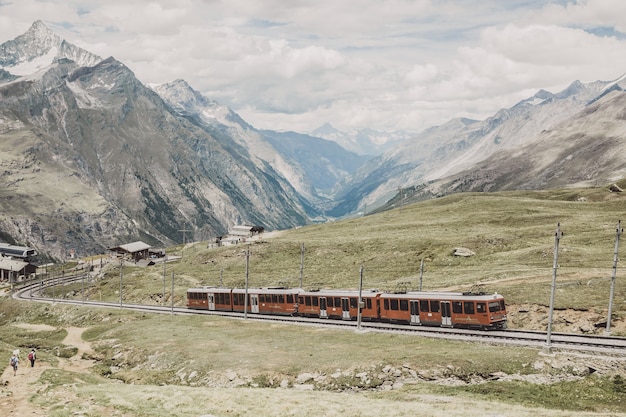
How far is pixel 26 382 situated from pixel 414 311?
4478 centimetres

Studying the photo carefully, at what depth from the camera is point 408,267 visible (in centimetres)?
12131

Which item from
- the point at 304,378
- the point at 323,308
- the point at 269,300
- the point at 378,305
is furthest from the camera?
the point at 269,300

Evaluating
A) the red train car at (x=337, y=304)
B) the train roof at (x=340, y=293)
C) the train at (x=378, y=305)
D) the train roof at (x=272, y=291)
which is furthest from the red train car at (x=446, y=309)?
the train roof at (x=272, y=291)

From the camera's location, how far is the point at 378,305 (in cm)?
7556

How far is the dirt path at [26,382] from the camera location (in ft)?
122

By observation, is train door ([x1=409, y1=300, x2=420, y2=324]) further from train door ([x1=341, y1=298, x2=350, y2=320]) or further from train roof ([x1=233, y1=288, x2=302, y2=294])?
train roof ([x1=233, y1=288, x2=302, y2=294])

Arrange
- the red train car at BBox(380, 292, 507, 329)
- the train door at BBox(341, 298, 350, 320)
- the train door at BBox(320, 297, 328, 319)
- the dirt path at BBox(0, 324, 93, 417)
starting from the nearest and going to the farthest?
the dirt path at BBox(0, 324, 93, 417) → the red train car at BBox(380, 292, 507, 329) → the train door at BBox(341, 298, 350, 320) → the train door at BBox(320, 297, 328, 319)

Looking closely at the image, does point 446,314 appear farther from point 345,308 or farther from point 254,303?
point 254,303

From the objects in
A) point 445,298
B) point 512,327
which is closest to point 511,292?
point 512,327

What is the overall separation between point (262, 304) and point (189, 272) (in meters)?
67.8

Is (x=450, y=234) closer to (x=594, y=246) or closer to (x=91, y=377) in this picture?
(x=594, y=246)

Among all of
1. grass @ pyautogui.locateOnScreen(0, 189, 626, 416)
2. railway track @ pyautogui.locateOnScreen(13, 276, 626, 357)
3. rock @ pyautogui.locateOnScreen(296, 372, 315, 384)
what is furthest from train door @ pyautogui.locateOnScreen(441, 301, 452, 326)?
rock @ pyautogui.locateOnScreen(296, 372, 315, 384)

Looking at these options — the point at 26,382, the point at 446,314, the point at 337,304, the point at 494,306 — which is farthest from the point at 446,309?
the point at 26,382

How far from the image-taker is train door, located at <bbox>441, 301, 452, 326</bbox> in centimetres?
6775
